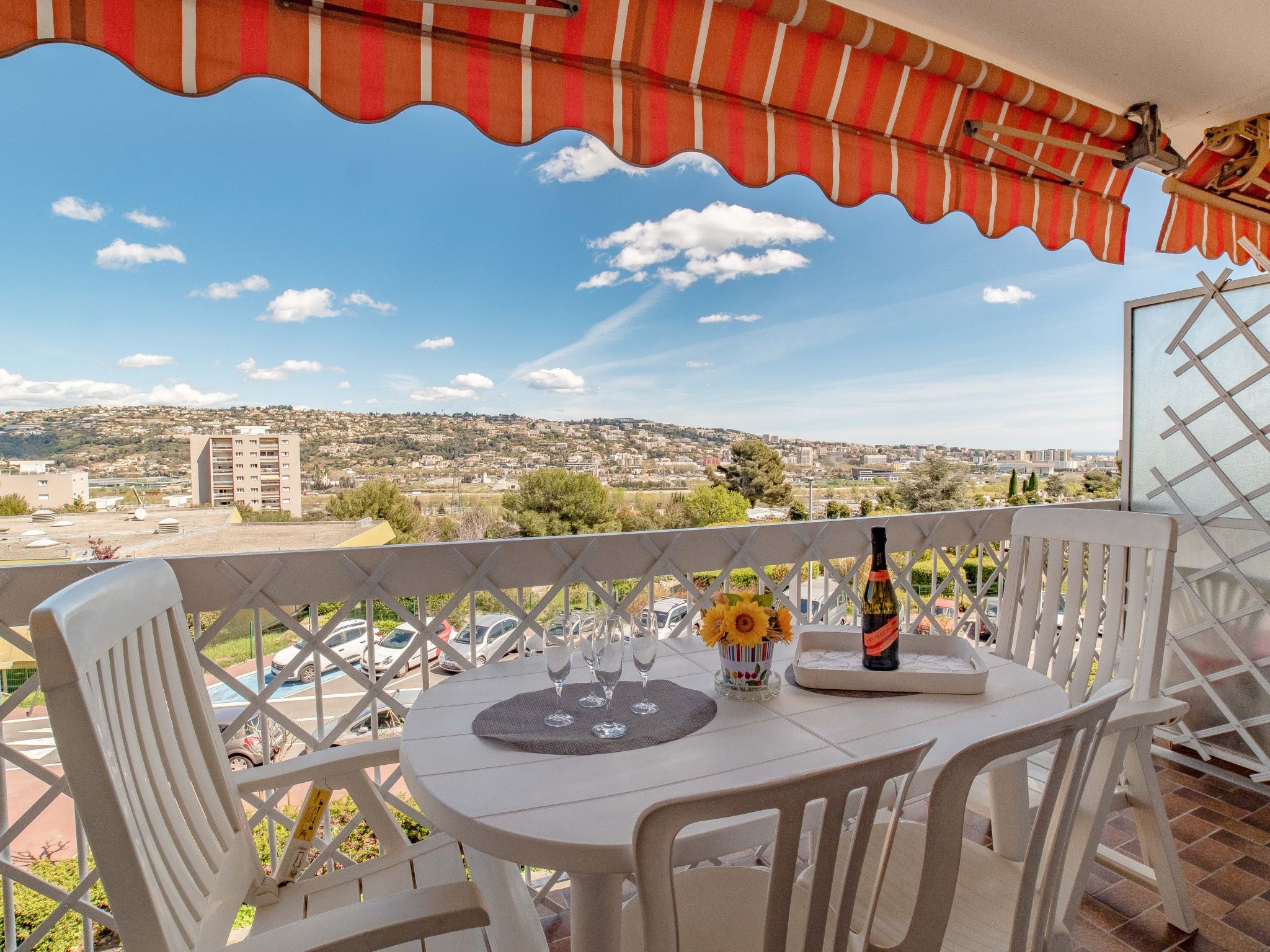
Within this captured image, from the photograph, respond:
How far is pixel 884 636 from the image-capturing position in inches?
60.4

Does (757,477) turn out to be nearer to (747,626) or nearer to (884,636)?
(884,636)

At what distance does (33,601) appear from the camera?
5.22 feet

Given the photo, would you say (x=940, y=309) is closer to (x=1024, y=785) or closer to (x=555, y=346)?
(x=555, y=346)

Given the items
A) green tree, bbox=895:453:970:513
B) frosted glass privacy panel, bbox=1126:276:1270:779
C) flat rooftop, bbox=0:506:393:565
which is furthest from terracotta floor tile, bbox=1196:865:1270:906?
green tree, bbox=895:453:970:513

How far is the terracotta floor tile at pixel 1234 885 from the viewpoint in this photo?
203 centimetres

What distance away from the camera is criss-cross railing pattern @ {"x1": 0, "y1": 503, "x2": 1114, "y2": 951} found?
159 centimetres

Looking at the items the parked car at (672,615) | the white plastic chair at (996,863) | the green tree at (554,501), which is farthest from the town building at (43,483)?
the white plastic chair at (996,863)

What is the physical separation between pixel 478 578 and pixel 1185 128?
155 inches

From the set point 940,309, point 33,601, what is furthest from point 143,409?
point 940,309

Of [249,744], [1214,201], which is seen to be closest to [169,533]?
[249,744]

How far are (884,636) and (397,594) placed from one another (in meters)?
1.28

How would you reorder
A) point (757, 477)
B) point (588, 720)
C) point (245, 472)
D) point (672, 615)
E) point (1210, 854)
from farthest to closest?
point (757, 477) < point (245, 472) < point (672, 615) < point (1210, 854) < point (588, 720)

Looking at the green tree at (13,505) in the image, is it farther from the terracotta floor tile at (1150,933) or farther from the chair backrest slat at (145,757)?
the terracotta floor tile at (1150,933)

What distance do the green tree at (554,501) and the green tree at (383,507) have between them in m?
1.86
